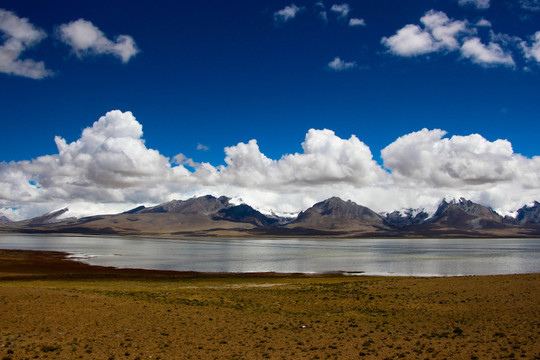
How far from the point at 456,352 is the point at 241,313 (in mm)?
15842

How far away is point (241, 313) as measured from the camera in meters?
32.0

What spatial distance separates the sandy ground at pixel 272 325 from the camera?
2158cm

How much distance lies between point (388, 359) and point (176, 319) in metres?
15.2

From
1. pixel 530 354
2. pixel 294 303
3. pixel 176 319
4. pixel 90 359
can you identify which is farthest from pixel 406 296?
pixel 90 359

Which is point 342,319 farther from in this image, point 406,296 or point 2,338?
point 2,338

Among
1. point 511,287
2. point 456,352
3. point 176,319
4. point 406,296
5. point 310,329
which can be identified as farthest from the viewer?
point 511,287

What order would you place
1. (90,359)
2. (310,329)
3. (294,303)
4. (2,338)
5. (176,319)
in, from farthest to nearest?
(294,303) → (176,319) → (310,329) → (2,338) → (90,359)

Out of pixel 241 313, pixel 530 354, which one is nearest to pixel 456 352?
pixel 530 354

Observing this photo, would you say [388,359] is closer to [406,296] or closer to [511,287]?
[406,296]

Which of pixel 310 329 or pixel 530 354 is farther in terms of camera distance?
pixel 310 329

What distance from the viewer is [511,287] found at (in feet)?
145

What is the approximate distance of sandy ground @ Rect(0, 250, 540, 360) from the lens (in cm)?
2158

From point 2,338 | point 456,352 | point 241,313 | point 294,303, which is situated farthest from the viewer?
point 294,303

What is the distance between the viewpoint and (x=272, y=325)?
2802 cm
